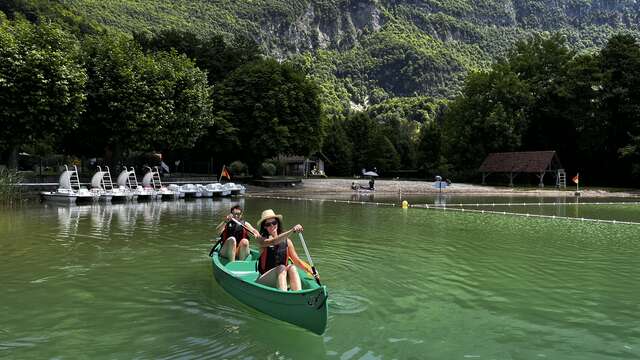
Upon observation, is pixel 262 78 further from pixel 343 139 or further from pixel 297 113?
pixel 343 139

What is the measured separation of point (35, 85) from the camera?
34.8 m

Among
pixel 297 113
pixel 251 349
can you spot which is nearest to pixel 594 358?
pixel 251 349

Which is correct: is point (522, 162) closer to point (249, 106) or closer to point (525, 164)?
point (525, 164)

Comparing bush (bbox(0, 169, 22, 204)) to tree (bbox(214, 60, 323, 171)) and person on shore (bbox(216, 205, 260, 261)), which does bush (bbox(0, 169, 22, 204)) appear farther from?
person on shore (bbox(216, 205, 260, 261))

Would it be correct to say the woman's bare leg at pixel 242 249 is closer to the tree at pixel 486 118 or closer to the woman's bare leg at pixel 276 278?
the woman's bare leg at pixel 276 278

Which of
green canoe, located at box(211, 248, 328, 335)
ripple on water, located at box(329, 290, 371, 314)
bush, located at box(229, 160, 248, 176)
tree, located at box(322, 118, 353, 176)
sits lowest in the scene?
ripple on water, located at box(329, 290, 371, 314)

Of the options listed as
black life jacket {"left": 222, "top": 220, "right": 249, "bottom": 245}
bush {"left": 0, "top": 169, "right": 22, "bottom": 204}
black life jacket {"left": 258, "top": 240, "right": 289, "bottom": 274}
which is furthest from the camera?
bush {"left": 0, "top": 169, "right": 22, "bottom": 204}

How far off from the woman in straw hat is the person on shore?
8.41 feet

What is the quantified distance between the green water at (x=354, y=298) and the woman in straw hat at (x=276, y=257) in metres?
0.72

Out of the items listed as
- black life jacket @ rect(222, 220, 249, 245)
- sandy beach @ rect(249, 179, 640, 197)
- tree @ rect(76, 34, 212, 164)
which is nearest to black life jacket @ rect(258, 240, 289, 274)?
black life jacket @ rect(222, 220, 249, 245)

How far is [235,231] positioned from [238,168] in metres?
59.8

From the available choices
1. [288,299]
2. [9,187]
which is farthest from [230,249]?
[9,187]

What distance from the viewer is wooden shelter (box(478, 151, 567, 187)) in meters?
65.0

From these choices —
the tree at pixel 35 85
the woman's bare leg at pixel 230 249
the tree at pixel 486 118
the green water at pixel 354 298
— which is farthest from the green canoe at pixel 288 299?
the tree at pixel 486 118
